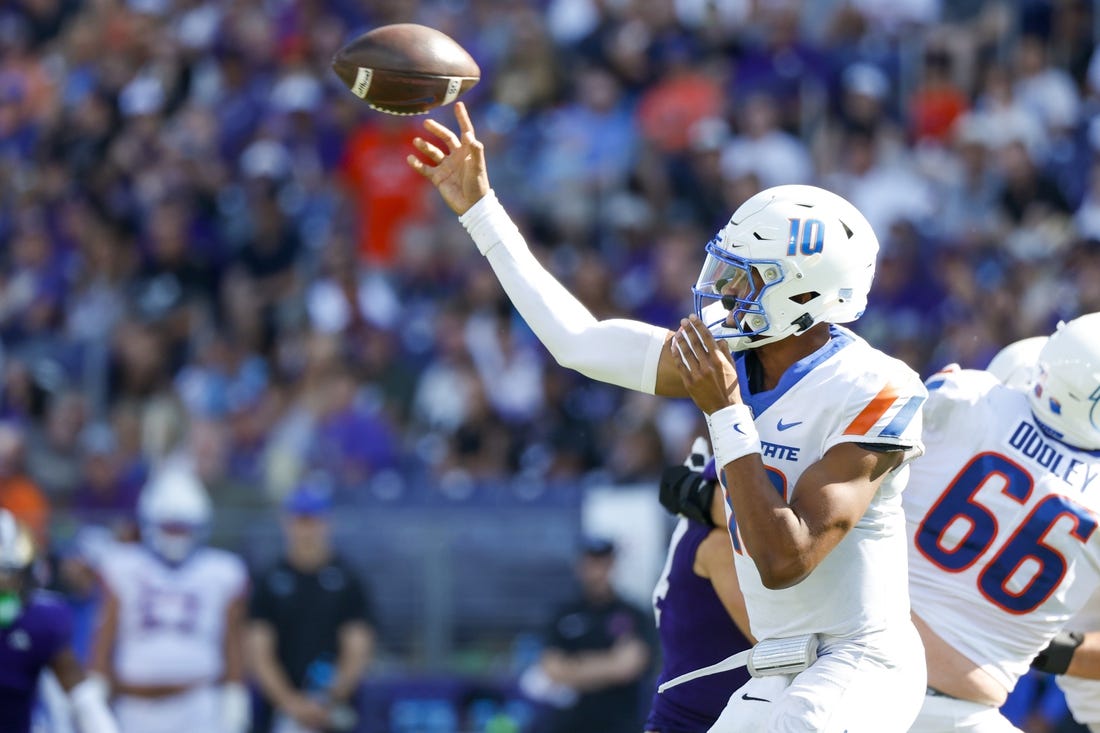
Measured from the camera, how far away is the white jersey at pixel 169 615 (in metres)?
8.41

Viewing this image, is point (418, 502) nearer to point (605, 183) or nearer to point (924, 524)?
point (605, 183)

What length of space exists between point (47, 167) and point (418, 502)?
209 inches

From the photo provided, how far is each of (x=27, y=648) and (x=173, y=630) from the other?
77.6 inches

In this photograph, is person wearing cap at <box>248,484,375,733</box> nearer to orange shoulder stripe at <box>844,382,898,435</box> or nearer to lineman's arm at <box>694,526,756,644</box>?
lineman's arm at <box>694,526,756,644</box>

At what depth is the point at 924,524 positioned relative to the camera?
4.53 metres

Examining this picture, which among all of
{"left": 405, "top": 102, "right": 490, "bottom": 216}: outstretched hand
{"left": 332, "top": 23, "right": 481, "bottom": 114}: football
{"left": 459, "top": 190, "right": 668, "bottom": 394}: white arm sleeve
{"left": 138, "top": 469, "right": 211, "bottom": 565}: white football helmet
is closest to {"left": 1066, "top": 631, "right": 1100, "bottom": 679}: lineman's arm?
{"left": 459, "top": 190, "right": 668, "bottom": 394}: white arm sleeve

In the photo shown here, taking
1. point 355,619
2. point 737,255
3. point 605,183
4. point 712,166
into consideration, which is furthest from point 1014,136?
point 737,255

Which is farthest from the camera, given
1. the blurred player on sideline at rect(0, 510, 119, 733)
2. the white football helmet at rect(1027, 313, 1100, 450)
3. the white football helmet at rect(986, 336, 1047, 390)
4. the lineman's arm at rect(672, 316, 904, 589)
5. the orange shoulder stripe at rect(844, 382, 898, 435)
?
the blurred player on sideline at rect(0, 510, 119, 733)

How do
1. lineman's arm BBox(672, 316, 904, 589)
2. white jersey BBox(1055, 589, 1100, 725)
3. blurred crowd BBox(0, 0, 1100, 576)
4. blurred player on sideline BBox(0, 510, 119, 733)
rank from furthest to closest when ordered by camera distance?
→ blurred crowd BBox(0, 0, 1100, 576), blurred player on sideline BBox(0, 510, 119, 733), white jersey BBox(1055, 589, 1100, 725), lineman's arm BBox(672, 316, 904, 589)

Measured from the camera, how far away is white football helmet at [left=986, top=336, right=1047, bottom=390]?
5082 millimetres

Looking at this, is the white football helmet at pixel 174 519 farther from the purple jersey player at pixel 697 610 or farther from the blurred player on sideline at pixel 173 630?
the purple jersey player at pixel 697 610

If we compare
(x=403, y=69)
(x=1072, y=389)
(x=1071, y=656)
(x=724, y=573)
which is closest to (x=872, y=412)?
(x=724, y=573)

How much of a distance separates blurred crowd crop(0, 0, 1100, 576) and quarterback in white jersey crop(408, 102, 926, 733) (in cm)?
486

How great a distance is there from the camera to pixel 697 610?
15.0 feet
